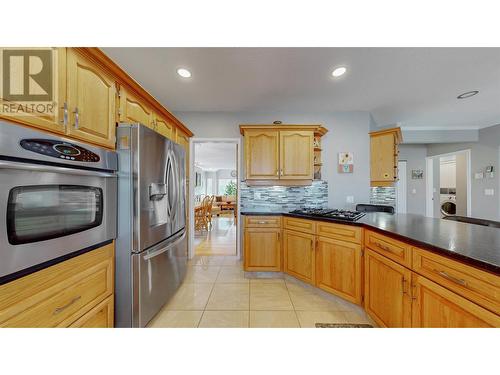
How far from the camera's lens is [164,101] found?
2.62m

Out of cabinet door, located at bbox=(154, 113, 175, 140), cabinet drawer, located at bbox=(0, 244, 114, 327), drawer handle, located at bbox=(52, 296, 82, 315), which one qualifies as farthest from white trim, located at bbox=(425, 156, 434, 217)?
drawer handle, located at bbox=(52, 296, 82, 315)

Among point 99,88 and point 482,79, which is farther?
point 482,79

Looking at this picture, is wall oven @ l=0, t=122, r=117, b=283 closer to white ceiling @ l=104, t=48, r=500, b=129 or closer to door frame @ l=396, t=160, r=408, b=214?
white ceiling @ l=104, t=48, r=500, b=129

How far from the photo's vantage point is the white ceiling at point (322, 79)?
167 centimetres

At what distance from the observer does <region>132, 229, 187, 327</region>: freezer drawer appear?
1325 mm

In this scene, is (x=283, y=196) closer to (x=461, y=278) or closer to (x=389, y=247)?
(x=389, y=247)

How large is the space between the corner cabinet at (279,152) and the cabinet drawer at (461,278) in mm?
1695

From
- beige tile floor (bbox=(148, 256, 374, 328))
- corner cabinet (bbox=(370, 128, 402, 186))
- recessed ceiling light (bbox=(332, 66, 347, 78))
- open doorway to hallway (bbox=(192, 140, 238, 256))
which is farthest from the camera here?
open doorway to hallway (bbox=(192, 140, 238, 256))

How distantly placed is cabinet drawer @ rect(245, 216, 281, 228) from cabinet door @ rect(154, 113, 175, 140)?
147 cm

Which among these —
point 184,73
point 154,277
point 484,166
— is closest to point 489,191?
point 484,166

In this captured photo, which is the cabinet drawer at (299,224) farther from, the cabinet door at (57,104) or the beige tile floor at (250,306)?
the cabinet door at (57,104)
